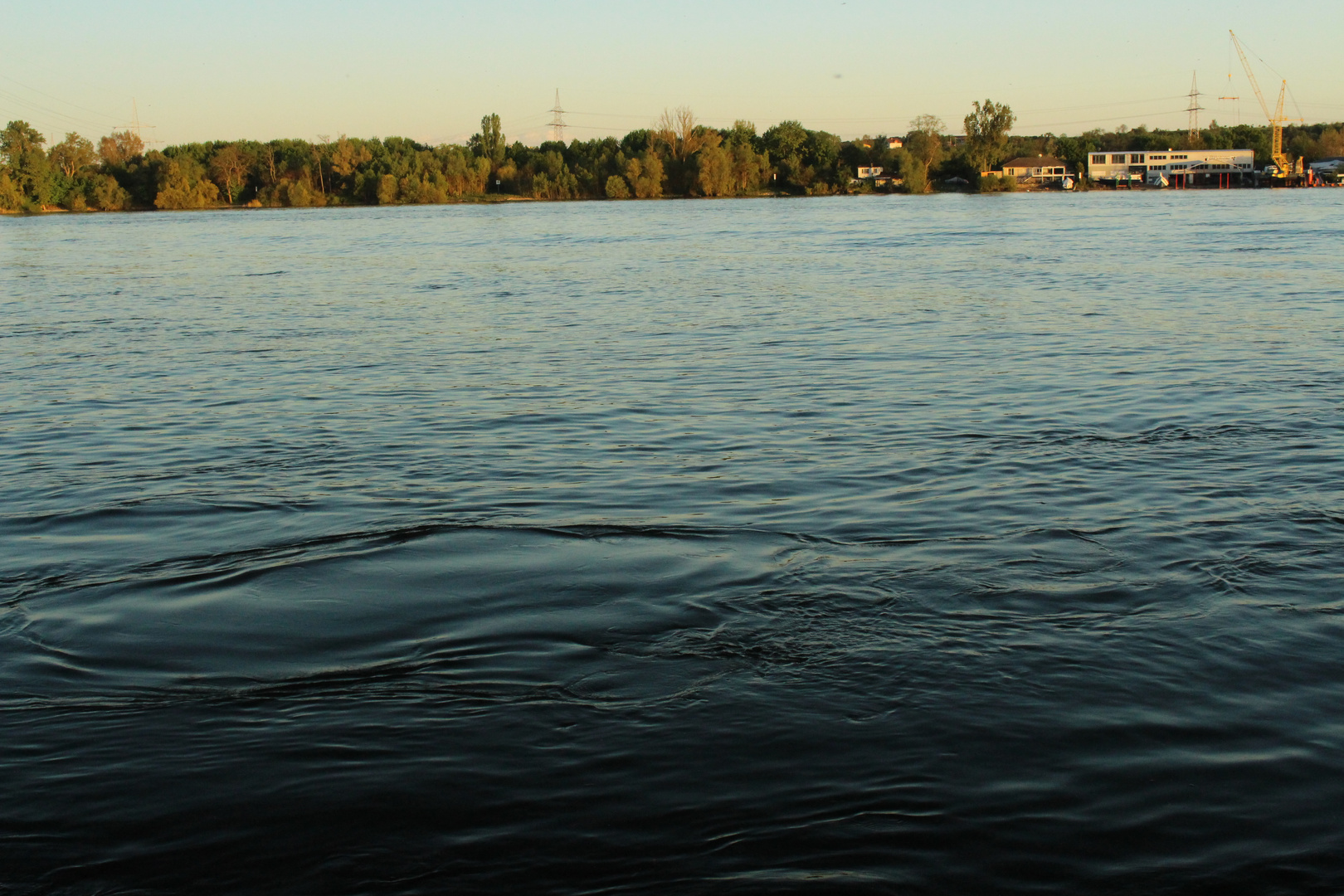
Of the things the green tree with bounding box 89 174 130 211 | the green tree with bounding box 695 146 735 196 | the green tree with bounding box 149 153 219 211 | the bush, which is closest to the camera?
the bush

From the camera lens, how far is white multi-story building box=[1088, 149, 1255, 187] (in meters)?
166

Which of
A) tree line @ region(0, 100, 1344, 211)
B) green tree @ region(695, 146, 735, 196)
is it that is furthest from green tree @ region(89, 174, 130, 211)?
green tree @ region(695, 146, 735, 196)

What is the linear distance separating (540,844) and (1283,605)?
4470mm

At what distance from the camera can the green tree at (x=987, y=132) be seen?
474 ft

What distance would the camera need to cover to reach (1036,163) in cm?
17250

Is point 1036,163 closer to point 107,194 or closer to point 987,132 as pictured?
point 987,132

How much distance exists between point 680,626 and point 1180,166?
184 metres

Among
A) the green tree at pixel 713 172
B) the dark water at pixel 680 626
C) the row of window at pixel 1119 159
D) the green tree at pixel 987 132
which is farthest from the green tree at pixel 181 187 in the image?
the row of window at pixel 1119 159

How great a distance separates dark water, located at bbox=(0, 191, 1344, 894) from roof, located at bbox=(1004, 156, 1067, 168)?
168 metres

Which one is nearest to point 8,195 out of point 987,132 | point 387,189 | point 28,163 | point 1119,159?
point 28,163

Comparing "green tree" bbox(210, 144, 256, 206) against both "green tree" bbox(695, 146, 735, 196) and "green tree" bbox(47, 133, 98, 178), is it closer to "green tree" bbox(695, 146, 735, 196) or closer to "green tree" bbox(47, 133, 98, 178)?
"green tree" bbox(47, 133, 98, 178)

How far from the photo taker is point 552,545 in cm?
770

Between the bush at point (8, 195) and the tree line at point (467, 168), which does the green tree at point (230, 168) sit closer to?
the tree line at point (467, 168)

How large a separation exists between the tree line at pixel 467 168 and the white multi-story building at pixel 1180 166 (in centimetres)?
3148
